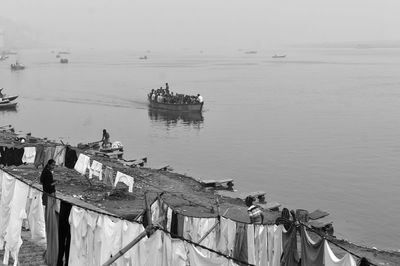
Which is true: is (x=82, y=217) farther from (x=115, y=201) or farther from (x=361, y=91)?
(x=361, y=91)

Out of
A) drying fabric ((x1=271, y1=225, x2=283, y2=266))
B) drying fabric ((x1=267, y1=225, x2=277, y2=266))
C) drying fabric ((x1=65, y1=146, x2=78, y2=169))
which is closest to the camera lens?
drying fabric ((x1=271, y1=225, x2=283, y2=266))

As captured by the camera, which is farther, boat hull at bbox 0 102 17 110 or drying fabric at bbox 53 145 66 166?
boat hull at bbox 0 102 17 110

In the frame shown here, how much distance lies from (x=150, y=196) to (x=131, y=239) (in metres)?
12.7

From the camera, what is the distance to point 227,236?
11898mm

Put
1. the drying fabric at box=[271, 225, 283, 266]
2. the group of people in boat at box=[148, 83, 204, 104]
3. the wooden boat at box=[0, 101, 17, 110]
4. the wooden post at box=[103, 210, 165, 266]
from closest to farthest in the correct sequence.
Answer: the wooden post at box=[103, 210, 165, 266] → the drying fabric at box=[271, 225, 283, 266] → the group of people in boat at box=[148, 83, 204, 104] → the wooden boat at box=[0, 101, 17, 110]

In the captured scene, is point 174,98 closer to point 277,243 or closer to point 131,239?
point 277,243

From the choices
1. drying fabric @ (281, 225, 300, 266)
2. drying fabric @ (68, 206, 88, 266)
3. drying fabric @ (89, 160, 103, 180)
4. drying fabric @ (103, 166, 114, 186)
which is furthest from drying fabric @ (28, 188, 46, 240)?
drying fabric @ (89, 160, 103, 180)

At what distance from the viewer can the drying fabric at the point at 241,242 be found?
11773mm

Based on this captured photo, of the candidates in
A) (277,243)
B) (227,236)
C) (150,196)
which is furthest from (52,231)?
(150,196)

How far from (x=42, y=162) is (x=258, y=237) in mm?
13847

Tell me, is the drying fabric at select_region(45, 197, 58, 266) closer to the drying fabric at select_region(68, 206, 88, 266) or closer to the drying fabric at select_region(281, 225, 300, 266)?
the drying fabric at select_region(68, 206, 88, 266)

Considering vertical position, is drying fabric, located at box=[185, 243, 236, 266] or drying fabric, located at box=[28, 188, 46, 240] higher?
drying fabric, located at box=[185, 243, 236, 266]

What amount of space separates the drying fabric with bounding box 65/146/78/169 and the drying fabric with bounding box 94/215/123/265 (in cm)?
1265

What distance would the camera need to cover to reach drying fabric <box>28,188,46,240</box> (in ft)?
37.1
